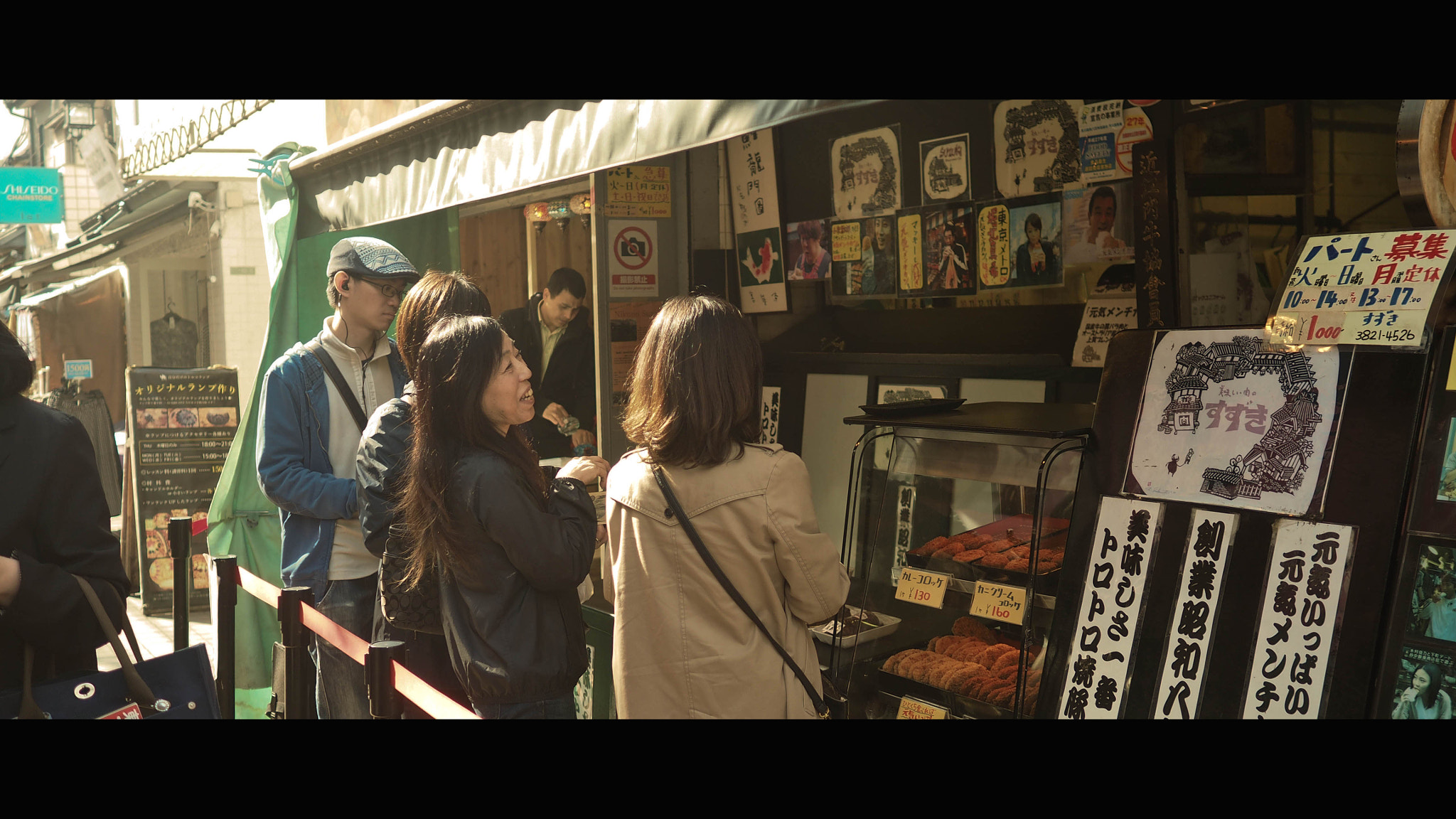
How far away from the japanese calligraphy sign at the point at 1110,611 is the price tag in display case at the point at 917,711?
20.4 inches

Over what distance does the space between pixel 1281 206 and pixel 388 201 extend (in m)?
3.83

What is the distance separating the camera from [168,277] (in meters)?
13.7

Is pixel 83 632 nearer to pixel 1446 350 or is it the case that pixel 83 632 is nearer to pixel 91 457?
pixel 91 457

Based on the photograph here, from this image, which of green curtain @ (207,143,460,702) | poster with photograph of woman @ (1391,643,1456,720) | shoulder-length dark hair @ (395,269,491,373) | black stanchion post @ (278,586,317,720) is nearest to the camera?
poster with photograph of woman @ (1391,643,1456,720)

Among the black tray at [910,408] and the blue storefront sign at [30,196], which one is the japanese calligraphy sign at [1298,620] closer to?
the black tray at [910,408]

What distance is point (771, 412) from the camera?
17.9 feet

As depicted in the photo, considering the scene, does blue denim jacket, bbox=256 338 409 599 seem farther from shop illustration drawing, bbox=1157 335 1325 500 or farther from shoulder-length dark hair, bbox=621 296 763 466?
shop illustration drawing, bbox=1157 335 1325 500

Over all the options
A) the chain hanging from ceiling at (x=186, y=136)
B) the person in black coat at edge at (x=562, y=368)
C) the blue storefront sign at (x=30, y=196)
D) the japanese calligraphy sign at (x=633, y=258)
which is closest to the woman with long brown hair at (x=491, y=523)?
the japanese calligraphy sign at (x=633, y=258)

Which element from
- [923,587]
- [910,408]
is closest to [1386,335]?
[910,408]

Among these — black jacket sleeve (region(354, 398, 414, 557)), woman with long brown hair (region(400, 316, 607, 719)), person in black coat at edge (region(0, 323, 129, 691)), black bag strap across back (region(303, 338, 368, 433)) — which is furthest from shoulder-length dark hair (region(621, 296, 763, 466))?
black bag strap across back (region(303, 338, 368, 433))

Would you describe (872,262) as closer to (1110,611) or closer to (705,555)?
(1110,611)

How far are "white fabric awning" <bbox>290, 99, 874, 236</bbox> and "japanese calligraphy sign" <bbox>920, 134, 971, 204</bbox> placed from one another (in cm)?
214

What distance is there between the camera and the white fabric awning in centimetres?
244

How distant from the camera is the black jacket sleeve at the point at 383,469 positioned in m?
2.73
